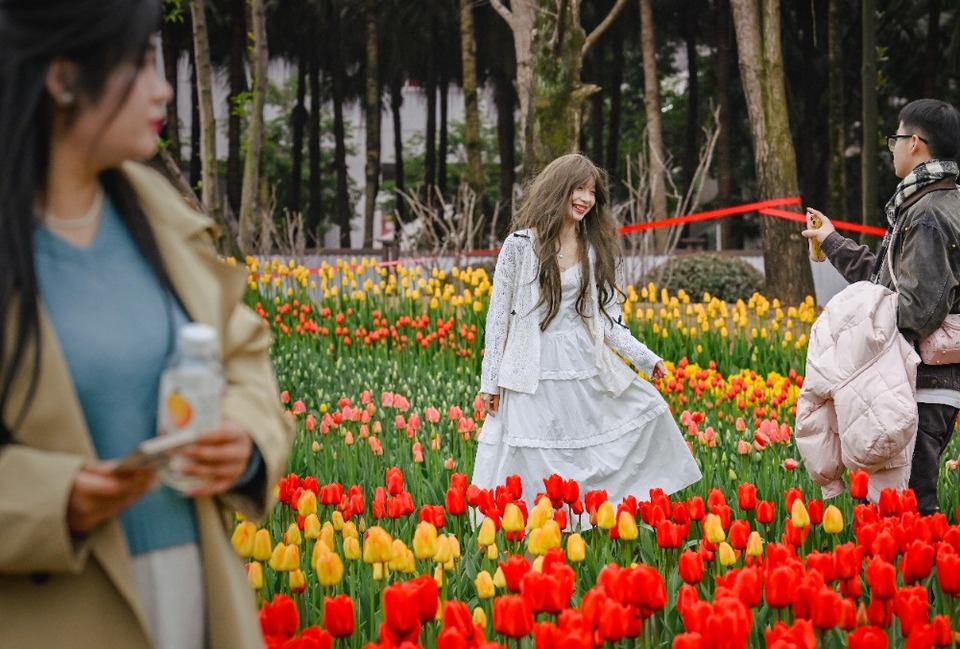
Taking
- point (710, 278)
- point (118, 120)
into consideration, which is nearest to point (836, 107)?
point (710, 278)

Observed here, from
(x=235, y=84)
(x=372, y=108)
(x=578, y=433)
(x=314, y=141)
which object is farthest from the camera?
(x=314, y=141)

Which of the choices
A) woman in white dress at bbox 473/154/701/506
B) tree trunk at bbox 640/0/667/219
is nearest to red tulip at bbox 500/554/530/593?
woman in white dress at bbox 473/154/701/506

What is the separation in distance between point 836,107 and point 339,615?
1644 cm

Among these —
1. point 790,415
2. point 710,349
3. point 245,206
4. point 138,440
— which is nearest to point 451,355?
point 710,349

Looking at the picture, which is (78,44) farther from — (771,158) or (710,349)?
(771,158)

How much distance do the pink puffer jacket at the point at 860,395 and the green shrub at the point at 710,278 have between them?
11.0 m

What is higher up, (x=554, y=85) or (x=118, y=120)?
(x=554, y=85)

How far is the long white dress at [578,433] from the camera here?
4.73m

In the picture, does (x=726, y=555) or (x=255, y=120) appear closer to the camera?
(x=726, y=555)

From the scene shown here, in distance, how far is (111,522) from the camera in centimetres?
161

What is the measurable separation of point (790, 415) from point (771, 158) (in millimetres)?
7477

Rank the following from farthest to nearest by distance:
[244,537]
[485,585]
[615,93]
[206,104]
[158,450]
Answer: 1. [615,93]
2. [206,104]
3. [485,585]
4. [244,537]
5. [158,450]

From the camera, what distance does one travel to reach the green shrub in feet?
51.1

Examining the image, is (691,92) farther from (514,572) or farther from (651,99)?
(514,572)
